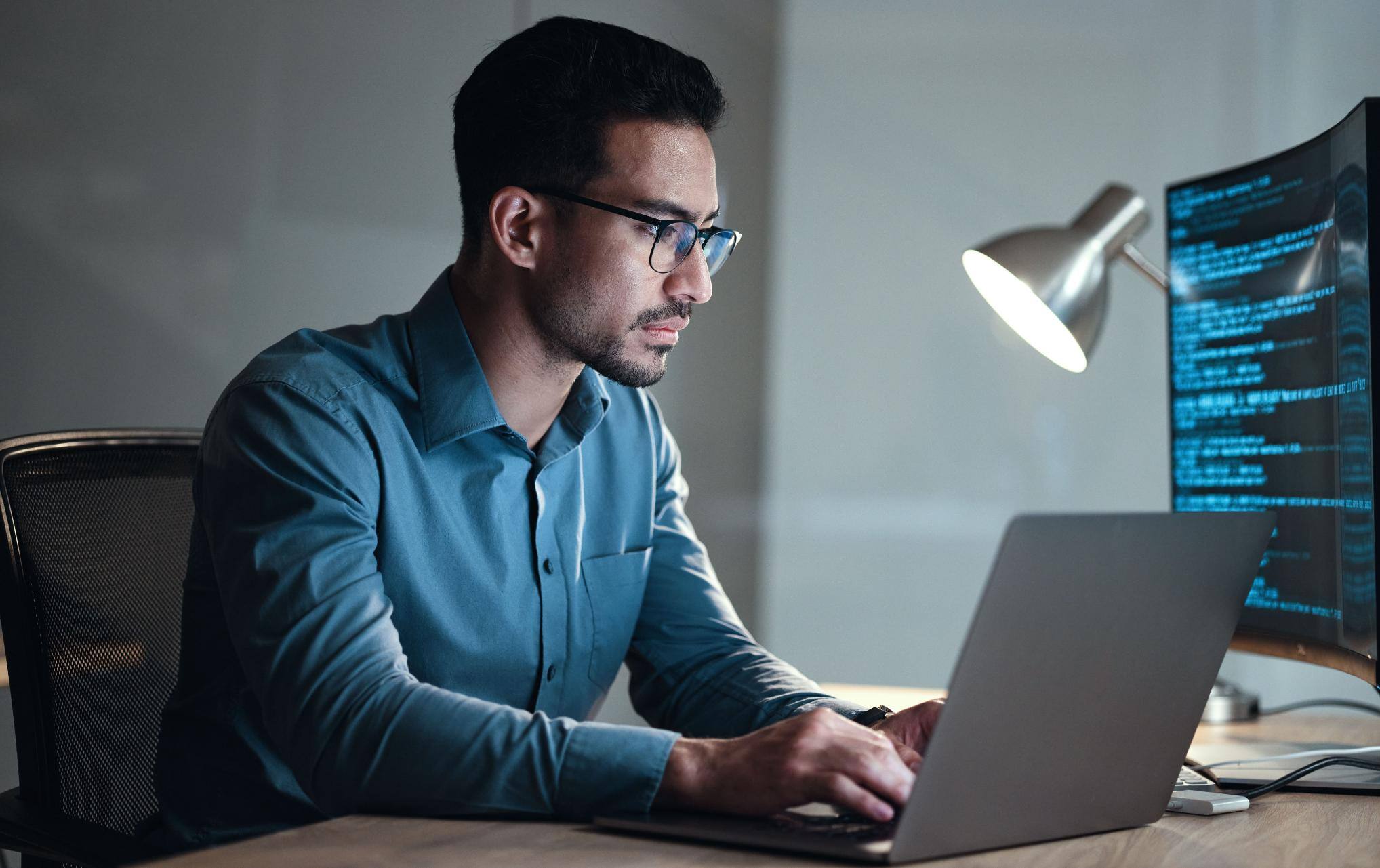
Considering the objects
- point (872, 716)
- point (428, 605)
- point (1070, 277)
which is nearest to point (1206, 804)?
point (872, 716)

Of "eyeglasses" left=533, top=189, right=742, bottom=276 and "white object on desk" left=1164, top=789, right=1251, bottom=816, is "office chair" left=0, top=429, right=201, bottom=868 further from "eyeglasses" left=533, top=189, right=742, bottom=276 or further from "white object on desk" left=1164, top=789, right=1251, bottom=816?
"white object on desk" left=1164, top=789, right=1251, bottom=816

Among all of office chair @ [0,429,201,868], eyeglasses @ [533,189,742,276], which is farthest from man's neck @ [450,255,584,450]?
office chair @ [0,429,201,868]

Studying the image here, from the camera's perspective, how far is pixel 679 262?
120 cm

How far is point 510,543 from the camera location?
1111mm

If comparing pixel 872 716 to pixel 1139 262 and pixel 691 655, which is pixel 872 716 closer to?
pixel 691 655

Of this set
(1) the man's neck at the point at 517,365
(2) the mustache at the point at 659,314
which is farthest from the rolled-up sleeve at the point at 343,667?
(2) the mustache at the point at 659,314

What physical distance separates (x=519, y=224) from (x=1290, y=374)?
0.77 m

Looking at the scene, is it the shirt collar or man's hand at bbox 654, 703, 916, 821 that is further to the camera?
the shirt collar

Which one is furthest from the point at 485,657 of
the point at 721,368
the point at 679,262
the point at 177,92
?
the point at 721,368

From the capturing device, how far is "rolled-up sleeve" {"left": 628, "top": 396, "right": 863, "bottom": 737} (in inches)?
43.7

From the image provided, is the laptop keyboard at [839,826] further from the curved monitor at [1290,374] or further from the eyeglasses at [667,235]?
the eyeglasses at [667,235]

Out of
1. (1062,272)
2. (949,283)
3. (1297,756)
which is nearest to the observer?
(1297,756)

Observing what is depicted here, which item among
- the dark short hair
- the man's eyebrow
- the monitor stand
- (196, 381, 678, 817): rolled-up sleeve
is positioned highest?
the dark short hair

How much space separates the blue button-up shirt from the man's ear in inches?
3.8
